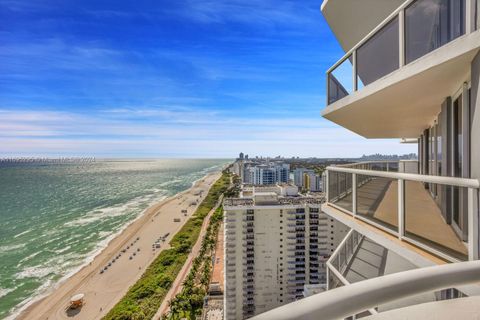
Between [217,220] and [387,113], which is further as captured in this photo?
[217,220]

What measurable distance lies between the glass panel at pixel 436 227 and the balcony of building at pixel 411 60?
1.10 metres

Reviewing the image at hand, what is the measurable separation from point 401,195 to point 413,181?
348 mm

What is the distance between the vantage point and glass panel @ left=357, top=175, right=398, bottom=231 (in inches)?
111

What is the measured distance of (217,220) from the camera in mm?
40500

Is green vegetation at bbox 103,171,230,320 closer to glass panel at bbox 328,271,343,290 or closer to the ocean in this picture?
the ocean

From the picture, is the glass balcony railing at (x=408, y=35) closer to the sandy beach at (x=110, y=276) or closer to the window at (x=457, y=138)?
the window at (x=457, y=138)

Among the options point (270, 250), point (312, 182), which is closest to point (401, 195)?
point (270, 250)

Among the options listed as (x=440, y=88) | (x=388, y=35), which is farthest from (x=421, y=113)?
(x=388, y=35)

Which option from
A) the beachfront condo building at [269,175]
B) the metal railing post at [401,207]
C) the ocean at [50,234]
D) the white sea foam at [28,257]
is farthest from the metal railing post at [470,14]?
the beachfront condo building at [269,175]

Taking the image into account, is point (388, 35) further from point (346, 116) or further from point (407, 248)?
point (407, 248)

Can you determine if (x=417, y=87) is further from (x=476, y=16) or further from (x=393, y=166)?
Answer: (x=393, y=166)

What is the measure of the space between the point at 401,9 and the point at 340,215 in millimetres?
2672

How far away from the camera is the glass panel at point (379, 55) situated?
114 inches

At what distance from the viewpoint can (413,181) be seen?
276cm
